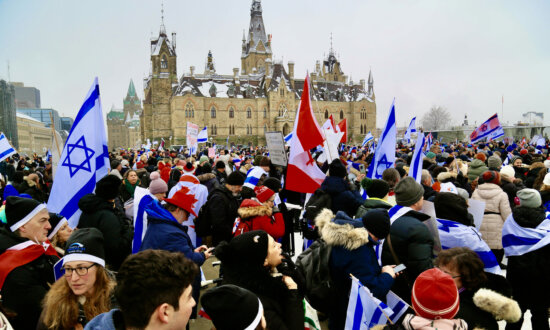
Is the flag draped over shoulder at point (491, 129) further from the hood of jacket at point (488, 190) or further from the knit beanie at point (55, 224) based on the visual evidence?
the knit beanie at point (55, 224)

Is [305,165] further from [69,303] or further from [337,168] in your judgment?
[69,303]

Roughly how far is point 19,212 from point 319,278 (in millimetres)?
2532

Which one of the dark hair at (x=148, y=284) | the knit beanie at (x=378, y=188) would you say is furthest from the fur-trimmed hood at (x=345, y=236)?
the knit beanie at (x=378, y=188)

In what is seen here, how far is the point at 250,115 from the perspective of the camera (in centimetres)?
5925

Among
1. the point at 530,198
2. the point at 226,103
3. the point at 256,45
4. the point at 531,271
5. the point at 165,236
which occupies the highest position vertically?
the point at 256,45

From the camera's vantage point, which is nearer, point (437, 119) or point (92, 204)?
point (92, 204)

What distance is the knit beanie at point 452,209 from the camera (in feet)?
11.4

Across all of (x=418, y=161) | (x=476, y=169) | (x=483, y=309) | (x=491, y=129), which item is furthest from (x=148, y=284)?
(x=491, y=129)

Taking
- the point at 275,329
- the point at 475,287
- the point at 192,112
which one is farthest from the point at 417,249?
the point at 192,112

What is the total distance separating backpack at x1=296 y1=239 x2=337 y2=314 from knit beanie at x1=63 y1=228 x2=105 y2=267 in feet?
5.14

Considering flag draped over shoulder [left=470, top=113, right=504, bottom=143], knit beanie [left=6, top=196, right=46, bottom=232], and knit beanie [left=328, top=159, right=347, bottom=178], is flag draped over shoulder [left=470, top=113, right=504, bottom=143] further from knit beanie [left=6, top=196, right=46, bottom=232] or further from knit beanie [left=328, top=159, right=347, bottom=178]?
knit beanie [left=6, top=196, right=46, bottom=232]

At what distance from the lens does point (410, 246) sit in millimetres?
3066

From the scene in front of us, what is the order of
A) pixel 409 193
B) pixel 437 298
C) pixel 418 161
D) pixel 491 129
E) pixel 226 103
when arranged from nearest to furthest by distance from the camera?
pixel 437 298 → pixel 409 193 → pixel 418 161 → pixel 491 129 → pixel 226 103

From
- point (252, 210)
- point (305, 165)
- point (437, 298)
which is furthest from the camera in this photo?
point (305, 165)
